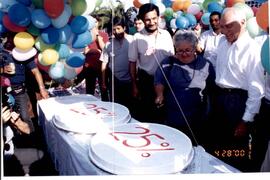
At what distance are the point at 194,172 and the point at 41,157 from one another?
4.73 ft

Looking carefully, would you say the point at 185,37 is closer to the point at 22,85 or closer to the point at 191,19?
the point at 22,85

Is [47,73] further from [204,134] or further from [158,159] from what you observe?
[158,159]

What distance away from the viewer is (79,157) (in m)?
1.56

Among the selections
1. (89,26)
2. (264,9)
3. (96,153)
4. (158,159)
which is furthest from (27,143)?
(264,9)

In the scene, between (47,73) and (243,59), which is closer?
(243,59)

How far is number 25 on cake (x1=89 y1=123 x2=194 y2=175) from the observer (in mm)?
1346

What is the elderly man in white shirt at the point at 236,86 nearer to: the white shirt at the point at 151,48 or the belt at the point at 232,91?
the belt at the point at 232,91

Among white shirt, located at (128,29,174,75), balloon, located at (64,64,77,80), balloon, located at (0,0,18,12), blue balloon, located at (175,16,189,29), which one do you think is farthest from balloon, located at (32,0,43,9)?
blue balloon, located at (175,16,189,29)

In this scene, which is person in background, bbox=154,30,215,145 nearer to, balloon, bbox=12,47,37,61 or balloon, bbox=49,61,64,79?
balloon, bbox=49,61,64,79

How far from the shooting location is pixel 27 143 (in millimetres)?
2607

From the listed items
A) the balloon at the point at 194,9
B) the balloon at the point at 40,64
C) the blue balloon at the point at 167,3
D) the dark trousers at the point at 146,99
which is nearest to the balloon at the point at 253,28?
the dark trousers at the point at 146,99

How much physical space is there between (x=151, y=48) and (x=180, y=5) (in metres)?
1.92

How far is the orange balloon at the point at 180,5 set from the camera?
437 cm

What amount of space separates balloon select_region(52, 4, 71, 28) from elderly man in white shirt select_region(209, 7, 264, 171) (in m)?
0.98
